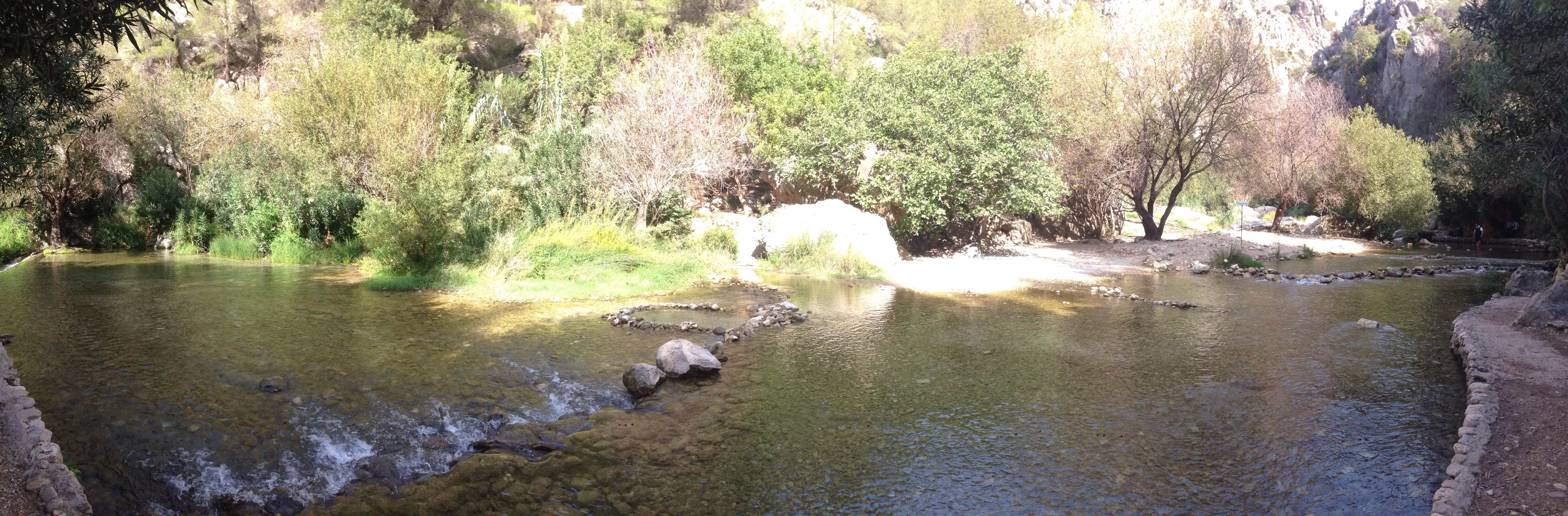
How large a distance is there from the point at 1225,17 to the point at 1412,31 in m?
49.8

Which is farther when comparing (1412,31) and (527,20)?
(1412,31)

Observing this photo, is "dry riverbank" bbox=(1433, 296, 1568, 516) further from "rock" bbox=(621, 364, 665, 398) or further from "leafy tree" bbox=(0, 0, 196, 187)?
"leafy tree" bbox=(0, 0, 196, 187)

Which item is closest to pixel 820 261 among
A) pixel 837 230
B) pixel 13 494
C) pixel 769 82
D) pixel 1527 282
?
pixel 837 230

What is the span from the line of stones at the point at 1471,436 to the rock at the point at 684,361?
7.02m

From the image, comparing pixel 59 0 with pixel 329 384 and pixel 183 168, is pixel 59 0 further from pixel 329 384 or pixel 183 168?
pixel 183 168

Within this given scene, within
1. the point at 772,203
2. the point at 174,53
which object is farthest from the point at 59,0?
the point at 174,53

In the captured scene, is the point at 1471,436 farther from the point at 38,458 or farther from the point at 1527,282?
the point at 1527,282

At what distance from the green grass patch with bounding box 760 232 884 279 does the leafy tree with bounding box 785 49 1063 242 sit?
3.96 metres

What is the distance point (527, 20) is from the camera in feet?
142

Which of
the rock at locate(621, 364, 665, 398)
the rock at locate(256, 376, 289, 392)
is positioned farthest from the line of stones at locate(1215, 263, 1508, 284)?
the rock at locate(256, 376, 289, 392)

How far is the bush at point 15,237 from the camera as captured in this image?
74.2ft

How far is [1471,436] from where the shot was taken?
709 cm

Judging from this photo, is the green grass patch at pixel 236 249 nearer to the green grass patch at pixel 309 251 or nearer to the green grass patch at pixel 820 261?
the green grass patch at pixel 309 251

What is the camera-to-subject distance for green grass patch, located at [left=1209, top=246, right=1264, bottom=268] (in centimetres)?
2198
